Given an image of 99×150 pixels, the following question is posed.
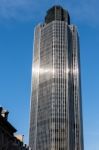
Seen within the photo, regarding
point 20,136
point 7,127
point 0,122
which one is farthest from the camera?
point 20,136

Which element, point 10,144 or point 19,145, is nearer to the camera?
point 10,144

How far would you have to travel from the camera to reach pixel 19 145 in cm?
11806

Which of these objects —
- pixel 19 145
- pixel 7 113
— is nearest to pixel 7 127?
pixel 7 113

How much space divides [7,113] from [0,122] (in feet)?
27.5

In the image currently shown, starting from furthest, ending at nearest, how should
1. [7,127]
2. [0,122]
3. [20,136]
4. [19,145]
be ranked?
[20,136] < [19,145] < [7,127] < [0,122]

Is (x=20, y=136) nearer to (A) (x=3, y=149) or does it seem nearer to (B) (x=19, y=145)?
(B) (x=19, y=145)

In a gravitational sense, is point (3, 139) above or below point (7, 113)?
below

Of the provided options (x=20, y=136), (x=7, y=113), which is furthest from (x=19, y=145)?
(x=7, y=113)

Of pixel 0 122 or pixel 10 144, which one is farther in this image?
pixel 10 144

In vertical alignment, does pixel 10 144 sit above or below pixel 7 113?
below

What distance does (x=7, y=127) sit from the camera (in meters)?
98.6

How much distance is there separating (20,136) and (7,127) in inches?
1329

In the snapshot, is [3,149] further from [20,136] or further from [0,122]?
[20,136]

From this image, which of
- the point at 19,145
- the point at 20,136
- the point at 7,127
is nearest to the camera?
the point at 7,127
